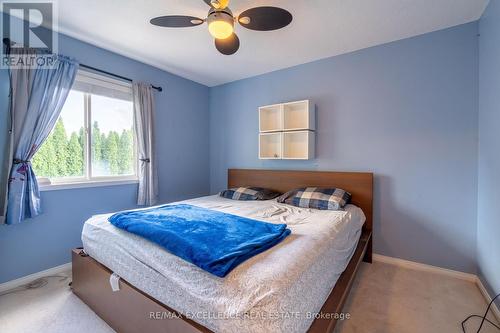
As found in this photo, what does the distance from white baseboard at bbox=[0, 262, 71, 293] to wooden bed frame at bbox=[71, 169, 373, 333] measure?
575 millimetres

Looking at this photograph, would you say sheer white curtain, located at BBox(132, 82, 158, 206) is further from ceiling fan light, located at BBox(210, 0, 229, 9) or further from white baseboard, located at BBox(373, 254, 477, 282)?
white baseboard, located at BBox(373, 254, 477, 282)

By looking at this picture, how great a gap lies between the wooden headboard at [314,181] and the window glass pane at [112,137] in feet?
5.25

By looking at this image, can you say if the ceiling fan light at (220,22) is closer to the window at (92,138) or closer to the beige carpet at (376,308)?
the window at (92,138)

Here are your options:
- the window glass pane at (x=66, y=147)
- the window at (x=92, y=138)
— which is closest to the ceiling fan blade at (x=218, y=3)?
the window at (x=92, y=138)

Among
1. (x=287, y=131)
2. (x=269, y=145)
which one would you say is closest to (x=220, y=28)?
(x=287, y=131)

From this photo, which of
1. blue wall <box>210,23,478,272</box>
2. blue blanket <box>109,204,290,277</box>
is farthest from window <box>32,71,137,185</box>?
blue wall <box>210,23,478,272</box>

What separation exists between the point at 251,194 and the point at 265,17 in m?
2.07

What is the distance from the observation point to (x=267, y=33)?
93.2 inches

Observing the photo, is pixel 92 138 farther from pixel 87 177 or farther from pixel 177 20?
pixel 177 20

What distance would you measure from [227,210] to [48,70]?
228 centimetres

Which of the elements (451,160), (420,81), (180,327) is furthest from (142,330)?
(420,81)

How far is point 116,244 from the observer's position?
1.57m

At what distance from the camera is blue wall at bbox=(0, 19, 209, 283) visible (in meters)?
2.14

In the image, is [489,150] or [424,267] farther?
[424,267]
